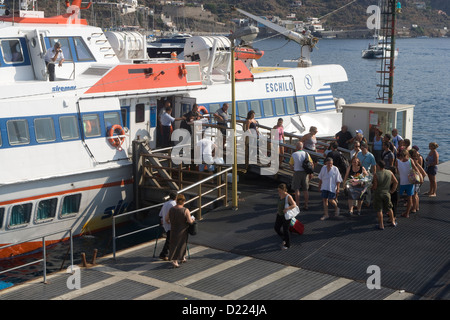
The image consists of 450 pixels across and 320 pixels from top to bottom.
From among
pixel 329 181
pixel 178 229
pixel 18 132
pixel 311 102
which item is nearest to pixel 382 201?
pixel 329 181

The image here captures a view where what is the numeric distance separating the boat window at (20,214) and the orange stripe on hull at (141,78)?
12.4 ft

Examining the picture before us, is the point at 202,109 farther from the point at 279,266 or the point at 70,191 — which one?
the point at 279,266

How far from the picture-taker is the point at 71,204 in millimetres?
17297

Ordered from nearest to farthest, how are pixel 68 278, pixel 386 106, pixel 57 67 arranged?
pixel 68 278, pixel 57 67, pixel 386 106

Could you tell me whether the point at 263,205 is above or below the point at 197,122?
below

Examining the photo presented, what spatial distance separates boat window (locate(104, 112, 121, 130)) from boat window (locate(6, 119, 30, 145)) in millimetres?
2502

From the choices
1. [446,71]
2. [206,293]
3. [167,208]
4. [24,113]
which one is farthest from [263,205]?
[446,71]

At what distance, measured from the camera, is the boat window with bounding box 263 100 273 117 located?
23.7 m

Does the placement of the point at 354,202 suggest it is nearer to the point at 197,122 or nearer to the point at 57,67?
the point at 197,122

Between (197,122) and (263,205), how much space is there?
4.31 meters

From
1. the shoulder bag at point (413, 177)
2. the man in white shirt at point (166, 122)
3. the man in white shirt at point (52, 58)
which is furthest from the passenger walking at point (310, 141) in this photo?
the man in white shirt at point (52, 58)

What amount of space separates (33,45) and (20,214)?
514 cm

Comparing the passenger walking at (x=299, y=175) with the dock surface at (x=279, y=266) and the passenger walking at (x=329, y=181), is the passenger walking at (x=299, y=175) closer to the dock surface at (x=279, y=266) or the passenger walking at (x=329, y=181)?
the dock surface at (x=279, y=266)

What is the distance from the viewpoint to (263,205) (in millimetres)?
16516
